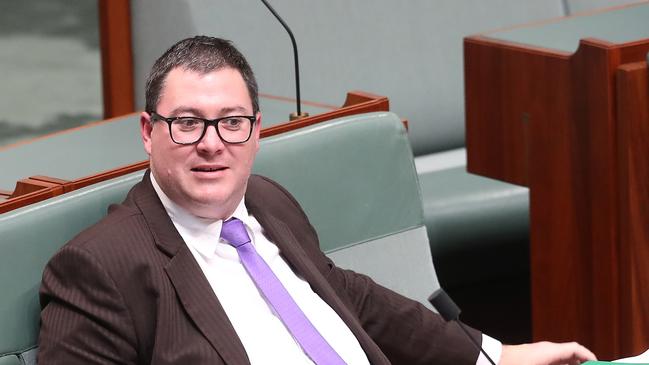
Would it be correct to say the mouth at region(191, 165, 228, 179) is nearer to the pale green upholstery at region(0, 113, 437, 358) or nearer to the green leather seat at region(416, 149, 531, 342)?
the pale green upholstery at region(0, 113, 437, 358)

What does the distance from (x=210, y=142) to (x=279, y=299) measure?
0.75ft

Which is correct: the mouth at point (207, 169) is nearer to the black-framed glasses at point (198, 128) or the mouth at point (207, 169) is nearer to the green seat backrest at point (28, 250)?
the black-framed glasses at point (198, 128)

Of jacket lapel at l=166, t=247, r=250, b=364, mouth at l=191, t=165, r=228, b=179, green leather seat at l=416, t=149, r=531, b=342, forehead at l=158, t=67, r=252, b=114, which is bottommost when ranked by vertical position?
green leather seat at l=416, t=149, r=531, b=342

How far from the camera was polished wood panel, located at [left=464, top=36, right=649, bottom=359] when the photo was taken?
98.6 inches

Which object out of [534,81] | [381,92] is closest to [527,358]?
[534,81]

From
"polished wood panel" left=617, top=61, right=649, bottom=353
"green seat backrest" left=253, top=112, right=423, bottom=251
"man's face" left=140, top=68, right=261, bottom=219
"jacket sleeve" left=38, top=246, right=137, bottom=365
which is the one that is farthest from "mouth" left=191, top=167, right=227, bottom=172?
"polished wood panel" left=617, top=61, right=649, bottom=353

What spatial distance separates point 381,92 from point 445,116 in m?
0.21

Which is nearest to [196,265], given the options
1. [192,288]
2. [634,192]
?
[192,288]

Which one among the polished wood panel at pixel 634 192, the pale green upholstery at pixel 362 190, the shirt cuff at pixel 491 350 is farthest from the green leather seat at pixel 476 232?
the shirt cuff at pixel 491 350

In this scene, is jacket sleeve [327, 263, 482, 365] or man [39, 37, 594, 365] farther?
jacket sleeve [327, 263, 482, 365]

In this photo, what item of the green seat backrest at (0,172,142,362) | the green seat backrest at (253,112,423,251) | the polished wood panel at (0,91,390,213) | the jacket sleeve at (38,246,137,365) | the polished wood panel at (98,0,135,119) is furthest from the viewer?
the polished wood panel at (98,0,135,119)

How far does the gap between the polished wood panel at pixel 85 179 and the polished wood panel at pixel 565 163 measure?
0.62m

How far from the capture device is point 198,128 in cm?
157

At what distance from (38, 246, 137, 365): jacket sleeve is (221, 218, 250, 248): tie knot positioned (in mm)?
200
